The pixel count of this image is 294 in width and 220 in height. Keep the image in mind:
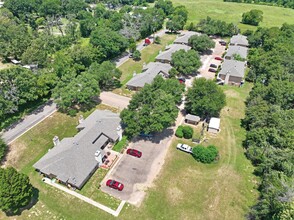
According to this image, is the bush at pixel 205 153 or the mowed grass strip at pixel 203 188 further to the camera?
the bush at pixel 205 153

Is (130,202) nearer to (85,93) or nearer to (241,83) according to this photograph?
(85,93)

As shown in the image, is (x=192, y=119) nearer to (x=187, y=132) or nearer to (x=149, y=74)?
(x=187, y=132)

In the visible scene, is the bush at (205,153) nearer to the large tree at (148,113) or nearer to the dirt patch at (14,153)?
the large tree at (148,113)

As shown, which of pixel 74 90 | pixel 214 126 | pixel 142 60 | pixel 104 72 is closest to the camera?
pixel 214 126

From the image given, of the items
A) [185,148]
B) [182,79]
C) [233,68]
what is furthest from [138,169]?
[233,68]

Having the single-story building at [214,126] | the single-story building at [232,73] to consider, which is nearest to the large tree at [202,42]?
the single-story building at [232,73]

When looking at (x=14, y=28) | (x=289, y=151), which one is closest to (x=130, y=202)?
(x=289, y=151)

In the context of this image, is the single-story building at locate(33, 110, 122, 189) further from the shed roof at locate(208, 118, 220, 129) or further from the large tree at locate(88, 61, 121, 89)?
the shed roof at locate(208, 118, 220, 129)

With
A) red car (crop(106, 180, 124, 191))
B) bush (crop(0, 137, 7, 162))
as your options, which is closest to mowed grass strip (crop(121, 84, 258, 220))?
red car (crop(106, 180, 124, 191))
